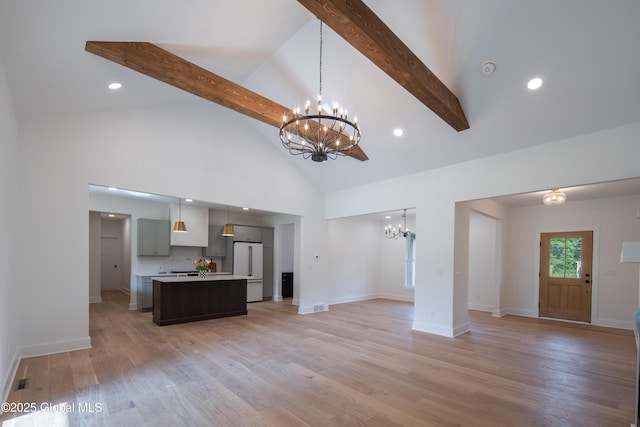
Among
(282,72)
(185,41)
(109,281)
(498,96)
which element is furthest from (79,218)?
(109,281)

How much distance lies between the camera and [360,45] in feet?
10.1

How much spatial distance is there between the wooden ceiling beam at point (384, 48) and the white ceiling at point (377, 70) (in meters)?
0.35

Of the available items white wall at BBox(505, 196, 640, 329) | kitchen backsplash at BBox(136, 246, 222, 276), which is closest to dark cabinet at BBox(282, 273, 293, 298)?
kitchen backsplash at BBox(136, 246, 222, 276)

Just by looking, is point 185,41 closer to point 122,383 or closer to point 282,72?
point 282,72

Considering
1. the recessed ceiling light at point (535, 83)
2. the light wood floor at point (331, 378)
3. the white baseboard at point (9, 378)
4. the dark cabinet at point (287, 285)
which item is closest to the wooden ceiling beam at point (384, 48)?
the recessed ceiling light at point (535, 83)

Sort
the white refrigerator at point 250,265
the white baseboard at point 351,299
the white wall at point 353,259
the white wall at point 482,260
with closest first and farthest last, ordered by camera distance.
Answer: the white wall at point 482,260 < the white refrigerator at point 250,265 < the white baseboard at point 351,299 < the white wall at point 353,259

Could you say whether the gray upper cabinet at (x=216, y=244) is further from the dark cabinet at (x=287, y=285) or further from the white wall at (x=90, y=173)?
the white wall at (x=90, y=173)

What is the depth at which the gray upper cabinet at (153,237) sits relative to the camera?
7410 mm

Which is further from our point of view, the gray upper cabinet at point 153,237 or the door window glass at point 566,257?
the gray upper cabinet at point 153,237

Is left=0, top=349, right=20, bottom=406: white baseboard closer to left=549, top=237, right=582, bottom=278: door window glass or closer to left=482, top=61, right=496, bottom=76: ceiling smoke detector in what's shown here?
left=482, top=61, right=496, bottom=76: ceiling smoke detector

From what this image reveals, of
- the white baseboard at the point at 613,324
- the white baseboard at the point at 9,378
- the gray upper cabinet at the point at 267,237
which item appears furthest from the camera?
the gray upper cabinet at the point at 267,237

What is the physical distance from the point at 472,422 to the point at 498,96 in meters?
3.76

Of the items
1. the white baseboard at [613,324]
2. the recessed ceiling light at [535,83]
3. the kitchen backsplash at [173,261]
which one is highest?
the recessed ceiling light at [535,83]

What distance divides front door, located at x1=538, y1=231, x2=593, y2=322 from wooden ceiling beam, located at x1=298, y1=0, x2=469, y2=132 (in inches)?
203
